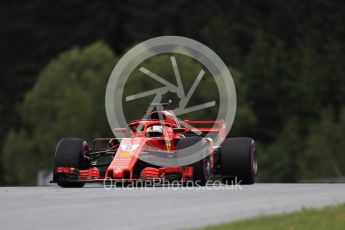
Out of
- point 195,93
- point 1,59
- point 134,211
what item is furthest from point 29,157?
point 134,211

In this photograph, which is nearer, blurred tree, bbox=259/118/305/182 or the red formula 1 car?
the red formula 1 car

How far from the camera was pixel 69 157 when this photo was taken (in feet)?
82.0

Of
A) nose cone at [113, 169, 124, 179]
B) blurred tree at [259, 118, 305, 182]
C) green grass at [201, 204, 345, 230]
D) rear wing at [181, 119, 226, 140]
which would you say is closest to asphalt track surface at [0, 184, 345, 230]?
green grass at [201, 204, 345, 230]

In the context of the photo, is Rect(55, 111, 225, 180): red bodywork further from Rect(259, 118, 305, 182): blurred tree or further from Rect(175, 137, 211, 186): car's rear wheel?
Rect(259, 118, 305, 182): blurred tree

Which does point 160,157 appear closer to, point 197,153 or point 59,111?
point 197,153

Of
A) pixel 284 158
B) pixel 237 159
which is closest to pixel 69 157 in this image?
pixel 237 159

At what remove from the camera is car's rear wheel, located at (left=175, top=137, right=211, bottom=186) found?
23.8 metres

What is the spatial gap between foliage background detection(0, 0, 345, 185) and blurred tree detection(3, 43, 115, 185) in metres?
0.10

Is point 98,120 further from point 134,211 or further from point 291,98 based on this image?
point 134,211

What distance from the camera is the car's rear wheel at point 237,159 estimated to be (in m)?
25.9

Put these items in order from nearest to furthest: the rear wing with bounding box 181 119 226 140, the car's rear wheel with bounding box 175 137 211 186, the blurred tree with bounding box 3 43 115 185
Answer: the car's rear wheel with bounding box 175 137 211 186 → the rear wing with bounding box 181 119 226 140 → the blurred tree with bounding box 3 43 115 185

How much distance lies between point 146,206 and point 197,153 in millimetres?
6143

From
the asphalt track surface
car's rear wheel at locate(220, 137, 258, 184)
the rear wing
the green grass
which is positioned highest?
the rear wing

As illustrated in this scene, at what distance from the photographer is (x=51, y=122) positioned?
8838cm
